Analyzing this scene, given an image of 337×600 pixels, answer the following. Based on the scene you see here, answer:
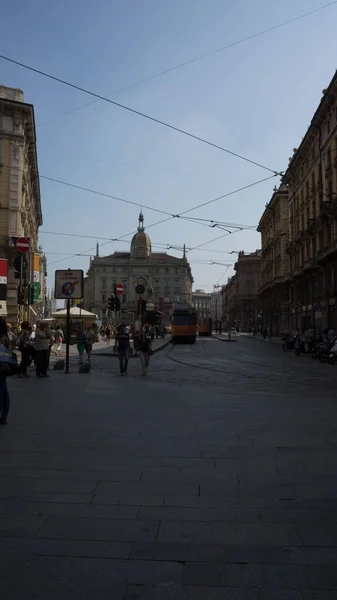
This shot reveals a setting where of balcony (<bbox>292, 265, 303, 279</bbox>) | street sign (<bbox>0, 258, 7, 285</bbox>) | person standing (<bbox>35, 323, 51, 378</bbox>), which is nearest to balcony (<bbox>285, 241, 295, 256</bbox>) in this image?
balcony (<bbox>292, 265, 303, 279</bbox>)

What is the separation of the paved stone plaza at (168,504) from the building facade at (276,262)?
166 ft

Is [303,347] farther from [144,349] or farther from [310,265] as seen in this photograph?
[144,349]

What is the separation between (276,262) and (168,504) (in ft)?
199

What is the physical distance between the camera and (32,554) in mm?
3236

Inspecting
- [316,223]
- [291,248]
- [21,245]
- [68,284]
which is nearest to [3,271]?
[21,245]

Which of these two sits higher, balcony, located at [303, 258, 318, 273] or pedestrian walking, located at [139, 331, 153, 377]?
balcony, located at [303, 258, 318, 273]

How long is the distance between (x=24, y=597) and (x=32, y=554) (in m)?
0.51

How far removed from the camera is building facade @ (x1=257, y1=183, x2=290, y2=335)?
59.5m

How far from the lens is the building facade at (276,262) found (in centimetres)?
5950

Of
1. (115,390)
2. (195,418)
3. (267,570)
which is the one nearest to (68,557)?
(267,570)

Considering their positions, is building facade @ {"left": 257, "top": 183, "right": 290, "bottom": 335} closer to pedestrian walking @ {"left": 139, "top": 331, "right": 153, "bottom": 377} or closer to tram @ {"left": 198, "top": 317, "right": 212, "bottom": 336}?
tram @ {"left": 198, "top": 317, "right": 212, "bottom": 336}

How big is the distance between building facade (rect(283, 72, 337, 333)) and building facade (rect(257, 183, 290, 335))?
355 cm

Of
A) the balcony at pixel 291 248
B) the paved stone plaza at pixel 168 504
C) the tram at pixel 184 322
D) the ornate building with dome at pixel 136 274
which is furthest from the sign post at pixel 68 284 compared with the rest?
the ornate building with dome at pixel 136 274

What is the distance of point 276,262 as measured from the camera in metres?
63.0
